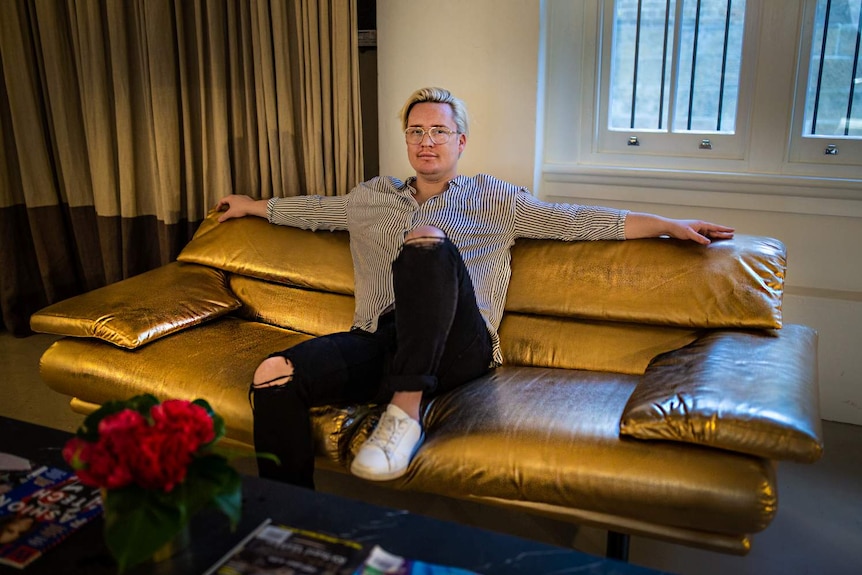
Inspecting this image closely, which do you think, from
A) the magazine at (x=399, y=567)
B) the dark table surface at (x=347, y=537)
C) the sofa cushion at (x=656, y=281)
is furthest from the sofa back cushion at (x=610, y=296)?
the magazine at (x=399, y=567)

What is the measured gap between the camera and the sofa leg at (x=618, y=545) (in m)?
1.77

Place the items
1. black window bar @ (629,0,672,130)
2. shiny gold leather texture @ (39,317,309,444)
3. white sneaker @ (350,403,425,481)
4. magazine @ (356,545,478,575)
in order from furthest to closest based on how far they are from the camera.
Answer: black window bar @ (629,0,672,130) → shiny gold leather texture @ (39,317,309,444) → white sneaker @ (350,403,425,481) → magazine @ (356,545,478,575)

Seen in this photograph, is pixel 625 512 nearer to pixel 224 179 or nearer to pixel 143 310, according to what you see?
pixel 143 310

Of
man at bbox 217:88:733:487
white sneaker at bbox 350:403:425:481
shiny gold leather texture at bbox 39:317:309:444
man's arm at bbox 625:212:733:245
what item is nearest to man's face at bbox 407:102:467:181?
man at bbox 217:88:733:487

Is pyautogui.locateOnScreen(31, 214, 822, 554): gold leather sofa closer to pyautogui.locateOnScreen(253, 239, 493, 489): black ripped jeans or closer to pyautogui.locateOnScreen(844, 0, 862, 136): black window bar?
pyautogui.locateOnScreen(253, 239, 493, 489): black ripped jeans

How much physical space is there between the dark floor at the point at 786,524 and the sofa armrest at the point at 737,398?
17.1 inches

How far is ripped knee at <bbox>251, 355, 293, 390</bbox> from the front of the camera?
191cm

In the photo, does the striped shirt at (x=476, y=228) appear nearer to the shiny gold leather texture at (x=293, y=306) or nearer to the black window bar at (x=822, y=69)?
the shiny gold leather texture at (x=293, y=306)

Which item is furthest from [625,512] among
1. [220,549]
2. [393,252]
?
[393,252]

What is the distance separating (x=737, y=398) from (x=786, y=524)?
1.94 ft

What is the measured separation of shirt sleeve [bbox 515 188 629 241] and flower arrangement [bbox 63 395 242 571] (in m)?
1.32

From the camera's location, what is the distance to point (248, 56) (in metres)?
2.95

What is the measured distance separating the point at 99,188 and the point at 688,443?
2654 millimetres

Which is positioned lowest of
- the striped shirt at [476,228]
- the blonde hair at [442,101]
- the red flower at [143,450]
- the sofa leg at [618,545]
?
the sofa leg at [618,545]
